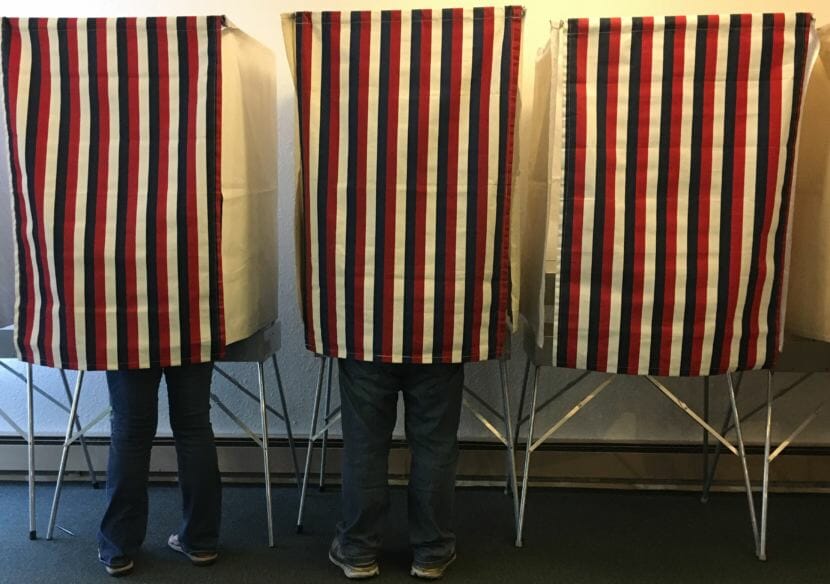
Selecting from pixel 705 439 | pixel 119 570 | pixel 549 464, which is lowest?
pixel 119 570

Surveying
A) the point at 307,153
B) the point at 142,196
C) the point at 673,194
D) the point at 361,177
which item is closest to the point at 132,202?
the point at 142,196

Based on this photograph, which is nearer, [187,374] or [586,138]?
[586,138]

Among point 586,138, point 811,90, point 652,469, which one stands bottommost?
point 652,469

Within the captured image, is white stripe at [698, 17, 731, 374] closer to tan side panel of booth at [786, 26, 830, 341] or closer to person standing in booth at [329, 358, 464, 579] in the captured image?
tan side panel of booth at [786, 26, 830, 341]

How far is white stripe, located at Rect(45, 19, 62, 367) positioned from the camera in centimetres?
184

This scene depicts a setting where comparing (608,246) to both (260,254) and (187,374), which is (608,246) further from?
(187,374)

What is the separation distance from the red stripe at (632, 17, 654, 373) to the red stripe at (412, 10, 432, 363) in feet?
1.74

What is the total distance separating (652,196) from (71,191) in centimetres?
147

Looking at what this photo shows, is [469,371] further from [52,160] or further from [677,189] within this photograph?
[52,160]

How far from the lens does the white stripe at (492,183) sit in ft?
6.01

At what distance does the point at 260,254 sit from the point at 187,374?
15.8 inches

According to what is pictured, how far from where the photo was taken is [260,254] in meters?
2.17

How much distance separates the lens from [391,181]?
188 centimetres

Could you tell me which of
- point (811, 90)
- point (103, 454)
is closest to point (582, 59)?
point (811, 90)
